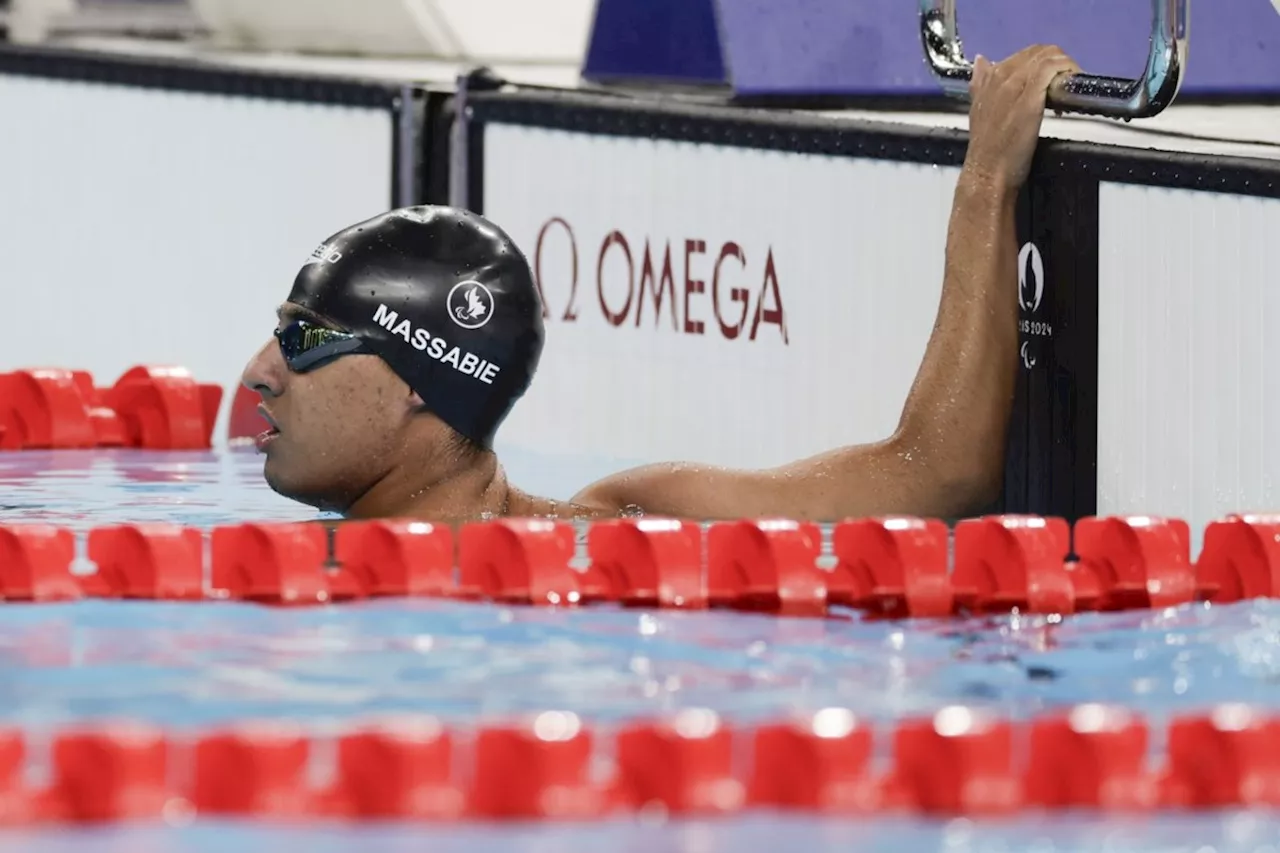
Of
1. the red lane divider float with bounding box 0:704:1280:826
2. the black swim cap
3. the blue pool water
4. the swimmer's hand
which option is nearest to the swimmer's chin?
the black swim cap

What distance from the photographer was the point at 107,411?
6863 millimetres

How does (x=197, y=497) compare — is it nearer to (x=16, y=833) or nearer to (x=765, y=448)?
(x=765, y=448)

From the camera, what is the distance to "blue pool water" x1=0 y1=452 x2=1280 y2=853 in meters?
3.44

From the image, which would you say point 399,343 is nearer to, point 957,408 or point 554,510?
point 554,510

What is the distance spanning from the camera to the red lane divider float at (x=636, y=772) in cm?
288

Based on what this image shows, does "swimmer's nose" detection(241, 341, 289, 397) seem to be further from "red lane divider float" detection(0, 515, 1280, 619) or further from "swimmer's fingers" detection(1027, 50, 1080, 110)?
"swimmer's fingers" detection(1027, 50, 1080, 110)

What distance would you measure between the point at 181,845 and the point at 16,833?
0.59ft

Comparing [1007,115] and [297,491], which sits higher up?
[1007,115]

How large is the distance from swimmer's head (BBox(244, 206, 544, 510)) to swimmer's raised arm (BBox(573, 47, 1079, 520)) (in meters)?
0.34

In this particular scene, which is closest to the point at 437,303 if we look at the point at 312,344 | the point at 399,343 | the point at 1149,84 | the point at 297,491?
the point at 399,343

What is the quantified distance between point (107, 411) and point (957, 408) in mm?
2756

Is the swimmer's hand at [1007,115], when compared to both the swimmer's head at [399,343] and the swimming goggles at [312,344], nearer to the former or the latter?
the swimmer's head at [399,343]

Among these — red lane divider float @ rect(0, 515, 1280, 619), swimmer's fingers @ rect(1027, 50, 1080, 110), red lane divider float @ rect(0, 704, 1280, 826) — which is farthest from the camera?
swimmer's fingers @ rect(1027, 50, 1080, 110)

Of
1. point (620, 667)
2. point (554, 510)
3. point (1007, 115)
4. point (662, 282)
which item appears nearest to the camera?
point (620, 667)
